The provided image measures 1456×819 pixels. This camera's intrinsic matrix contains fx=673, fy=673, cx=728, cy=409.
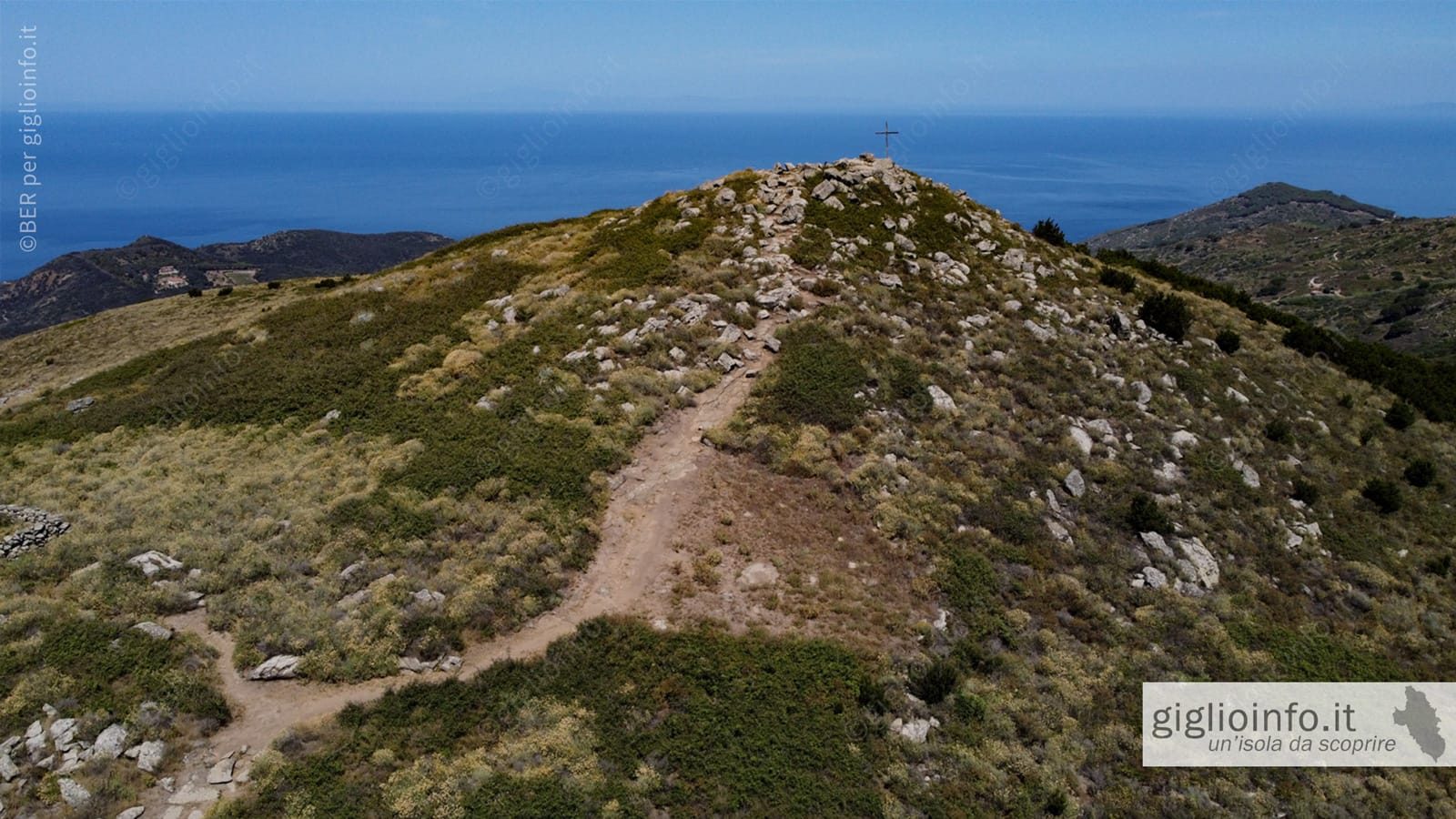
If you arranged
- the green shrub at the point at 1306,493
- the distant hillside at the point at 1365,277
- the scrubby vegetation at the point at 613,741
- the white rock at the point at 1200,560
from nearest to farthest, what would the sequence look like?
the scrubby vegetation at the point at 613,741
the white rock at the point at 1200,560
the green shrub at the point at 1306,493
the distant hillside at the point at 1365,277

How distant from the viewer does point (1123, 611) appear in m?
19.6

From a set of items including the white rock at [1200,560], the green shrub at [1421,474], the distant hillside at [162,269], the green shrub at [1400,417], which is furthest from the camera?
the distant hillside at [162,269]

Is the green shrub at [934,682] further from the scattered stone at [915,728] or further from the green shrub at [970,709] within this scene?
the scattered stone at [915,728]

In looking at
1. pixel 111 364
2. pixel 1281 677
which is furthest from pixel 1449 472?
pixel 111 364

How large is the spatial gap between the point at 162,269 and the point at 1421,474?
693ft

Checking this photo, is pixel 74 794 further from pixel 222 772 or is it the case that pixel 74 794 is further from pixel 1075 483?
pixel 1075 483

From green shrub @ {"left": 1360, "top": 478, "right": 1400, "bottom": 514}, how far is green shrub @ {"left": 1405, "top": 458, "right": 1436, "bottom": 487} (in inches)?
101

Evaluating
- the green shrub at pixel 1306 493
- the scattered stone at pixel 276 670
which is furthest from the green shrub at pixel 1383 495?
the scattered stone at pixel 276 670

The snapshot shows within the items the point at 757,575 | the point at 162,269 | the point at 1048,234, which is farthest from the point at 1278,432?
the point at 162,269

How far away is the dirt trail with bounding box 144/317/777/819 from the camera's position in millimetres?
14031

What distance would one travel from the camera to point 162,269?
159 metres

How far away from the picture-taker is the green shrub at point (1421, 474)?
28.2 meters

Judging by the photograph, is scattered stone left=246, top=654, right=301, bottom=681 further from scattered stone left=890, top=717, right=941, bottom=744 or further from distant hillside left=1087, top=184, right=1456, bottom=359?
distant hillside left=1087, top=184, right=1456, bottom=359

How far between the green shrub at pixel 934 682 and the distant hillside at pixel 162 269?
157m
